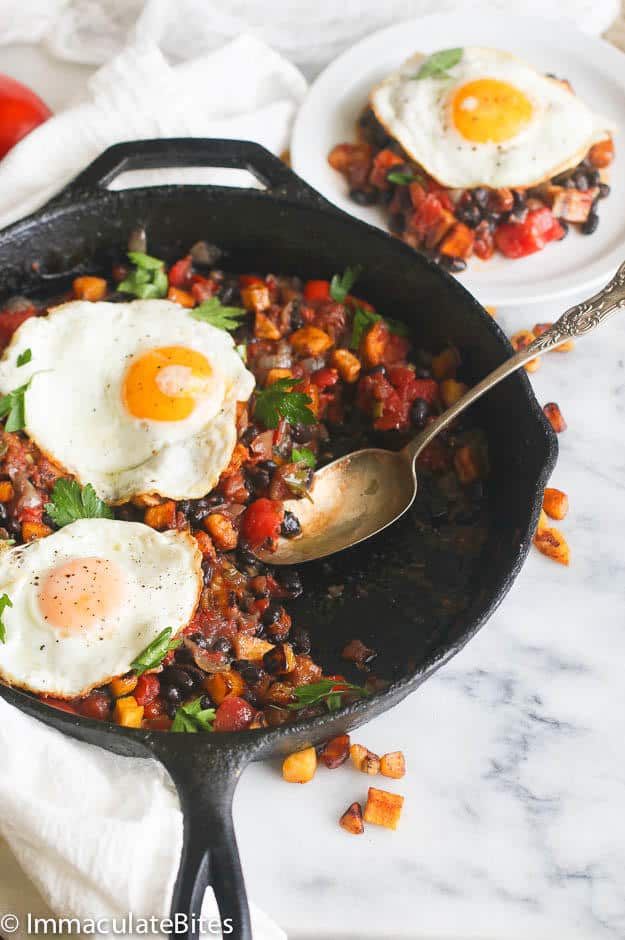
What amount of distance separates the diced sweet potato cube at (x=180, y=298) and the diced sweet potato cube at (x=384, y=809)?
84.1 inches

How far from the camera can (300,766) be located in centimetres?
322

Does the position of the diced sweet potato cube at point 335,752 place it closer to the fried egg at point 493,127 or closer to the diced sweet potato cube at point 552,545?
the diced sweet potato cube at point 552,545

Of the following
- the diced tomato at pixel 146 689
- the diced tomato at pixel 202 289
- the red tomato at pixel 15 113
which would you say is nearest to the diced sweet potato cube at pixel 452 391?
the diced tomato at pixel 202 289

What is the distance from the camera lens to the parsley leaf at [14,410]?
369cm

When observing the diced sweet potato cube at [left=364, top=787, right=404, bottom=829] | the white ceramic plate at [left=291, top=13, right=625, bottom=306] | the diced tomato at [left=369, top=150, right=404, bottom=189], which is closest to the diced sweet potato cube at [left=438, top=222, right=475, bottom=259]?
the white ceramic plate at [left=291, top=13, right=625, bottom=306]

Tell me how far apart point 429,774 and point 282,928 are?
2.24 feet

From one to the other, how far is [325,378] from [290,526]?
677mm

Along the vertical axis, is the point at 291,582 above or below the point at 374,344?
below

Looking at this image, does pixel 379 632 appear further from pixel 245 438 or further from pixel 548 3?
pixel 548 3

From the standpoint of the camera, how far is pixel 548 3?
17.4ft

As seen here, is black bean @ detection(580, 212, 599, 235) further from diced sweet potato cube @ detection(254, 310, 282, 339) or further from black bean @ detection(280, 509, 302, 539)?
black bean @ detection(280, 509, 302, 539)

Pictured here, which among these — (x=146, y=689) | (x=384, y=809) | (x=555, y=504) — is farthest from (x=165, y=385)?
(x=384, y=809)

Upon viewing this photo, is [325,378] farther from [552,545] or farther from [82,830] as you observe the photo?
[82,830]

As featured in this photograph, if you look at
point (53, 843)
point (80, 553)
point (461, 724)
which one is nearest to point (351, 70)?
point (80, 553)
